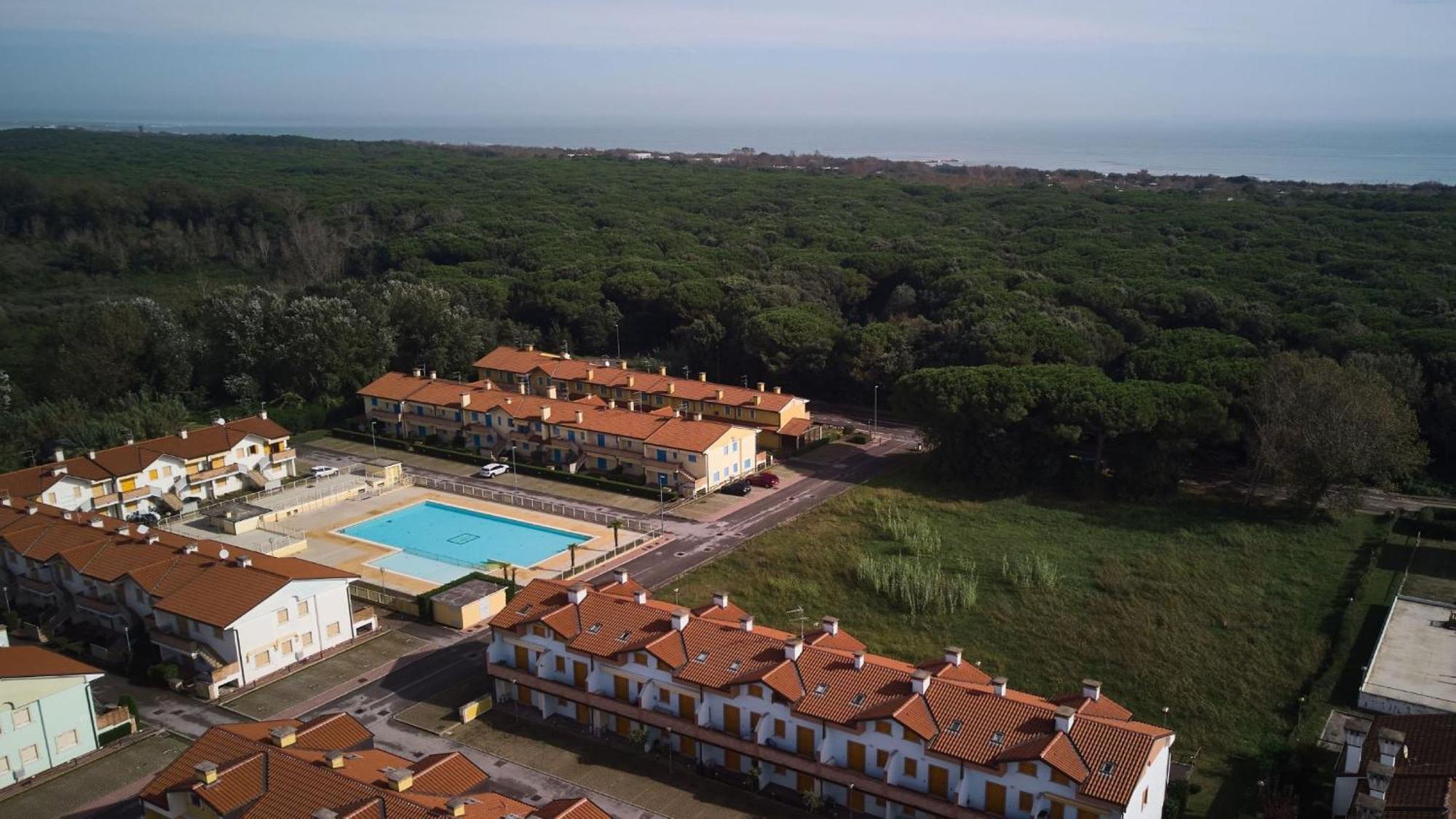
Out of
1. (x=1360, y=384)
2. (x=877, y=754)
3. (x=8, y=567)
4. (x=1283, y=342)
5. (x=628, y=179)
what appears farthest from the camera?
(x=628, y=179)

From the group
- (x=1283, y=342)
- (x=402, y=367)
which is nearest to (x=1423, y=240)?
(x=1283, y=342)

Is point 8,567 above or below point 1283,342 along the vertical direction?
below

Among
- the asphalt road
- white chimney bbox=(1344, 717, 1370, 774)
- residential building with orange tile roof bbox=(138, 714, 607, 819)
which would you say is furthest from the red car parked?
white chimney bbox=(1344, 717, 1370, 774)

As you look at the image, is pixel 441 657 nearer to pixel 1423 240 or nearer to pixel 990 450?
pixel 990 450

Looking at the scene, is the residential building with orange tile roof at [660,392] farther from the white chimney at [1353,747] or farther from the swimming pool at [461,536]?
the white chimney at [1353,747]

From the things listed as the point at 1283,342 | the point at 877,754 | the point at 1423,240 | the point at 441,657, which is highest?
the point at 1423,240

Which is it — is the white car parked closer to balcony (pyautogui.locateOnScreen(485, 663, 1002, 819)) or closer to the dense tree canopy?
the dense tree canopy
